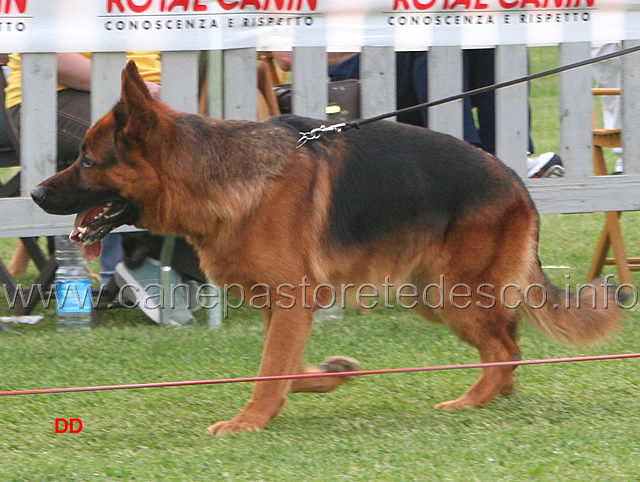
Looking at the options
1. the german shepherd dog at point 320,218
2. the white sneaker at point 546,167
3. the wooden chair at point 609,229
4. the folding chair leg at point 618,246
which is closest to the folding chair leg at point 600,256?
the wooden chair at point 609,229

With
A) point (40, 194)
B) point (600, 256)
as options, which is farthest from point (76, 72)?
point (600, 256)

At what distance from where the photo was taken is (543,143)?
1175 centimetres

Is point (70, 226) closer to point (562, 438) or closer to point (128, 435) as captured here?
point (128, 435)

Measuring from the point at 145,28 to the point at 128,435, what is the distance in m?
2.25

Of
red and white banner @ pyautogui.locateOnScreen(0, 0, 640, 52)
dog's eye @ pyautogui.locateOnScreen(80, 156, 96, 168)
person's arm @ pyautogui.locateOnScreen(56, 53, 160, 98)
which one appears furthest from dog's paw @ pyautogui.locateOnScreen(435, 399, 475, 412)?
person's arm @ pyautogui.locateOnScreen(56, 53, 160, 98)

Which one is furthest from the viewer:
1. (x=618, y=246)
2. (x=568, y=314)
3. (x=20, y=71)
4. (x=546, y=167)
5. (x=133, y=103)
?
(x=618, y=246)

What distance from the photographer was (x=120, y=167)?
3.84m

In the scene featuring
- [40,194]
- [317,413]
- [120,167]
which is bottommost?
[317,413]

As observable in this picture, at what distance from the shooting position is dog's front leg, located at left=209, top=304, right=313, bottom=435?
12.8 feet

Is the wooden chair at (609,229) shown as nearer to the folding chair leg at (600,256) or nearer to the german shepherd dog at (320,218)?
the folding chair leg at (600,256)

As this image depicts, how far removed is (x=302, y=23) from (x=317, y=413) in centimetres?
217

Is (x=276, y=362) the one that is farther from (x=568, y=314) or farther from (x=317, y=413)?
(x=568, y=314)

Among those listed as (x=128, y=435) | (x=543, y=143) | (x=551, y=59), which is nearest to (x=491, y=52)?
(x=128, y=435)

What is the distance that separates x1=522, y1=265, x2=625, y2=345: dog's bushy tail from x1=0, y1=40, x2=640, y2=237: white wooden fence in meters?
1.32
